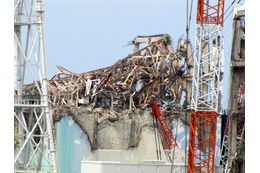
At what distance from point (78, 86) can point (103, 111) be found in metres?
5.21

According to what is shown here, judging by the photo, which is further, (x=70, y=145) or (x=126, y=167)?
(x=70, y=145)

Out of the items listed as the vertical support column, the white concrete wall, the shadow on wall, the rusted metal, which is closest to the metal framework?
the rusted metal

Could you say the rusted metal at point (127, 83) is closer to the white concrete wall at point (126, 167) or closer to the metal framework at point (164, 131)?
the metal framework at point (164, 131)

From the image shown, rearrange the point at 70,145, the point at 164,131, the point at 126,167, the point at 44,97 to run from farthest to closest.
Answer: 1. the point at 164,131
2. the point at 70,145
3. the point at 126,167
4. the point at 44,97

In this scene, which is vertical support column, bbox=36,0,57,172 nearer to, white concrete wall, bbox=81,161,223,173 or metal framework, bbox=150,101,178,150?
white concrete wall, bbox=81,161,223,173

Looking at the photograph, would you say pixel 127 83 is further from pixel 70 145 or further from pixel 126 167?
pixel 126 167

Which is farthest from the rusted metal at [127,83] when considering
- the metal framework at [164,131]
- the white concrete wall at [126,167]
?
the white concrete wall at [126,167]

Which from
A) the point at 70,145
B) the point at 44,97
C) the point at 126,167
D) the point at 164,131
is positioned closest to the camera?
the point at 44,97

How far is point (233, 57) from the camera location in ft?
254

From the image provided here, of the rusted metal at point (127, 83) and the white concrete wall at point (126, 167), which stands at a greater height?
the rusted metal at point (127, 83)

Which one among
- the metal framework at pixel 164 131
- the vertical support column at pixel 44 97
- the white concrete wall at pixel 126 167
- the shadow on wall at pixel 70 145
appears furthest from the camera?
the metal framework at pixel 164 131

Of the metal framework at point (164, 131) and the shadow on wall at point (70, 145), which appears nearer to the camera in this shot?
the shadow on wall at point (70, 145)

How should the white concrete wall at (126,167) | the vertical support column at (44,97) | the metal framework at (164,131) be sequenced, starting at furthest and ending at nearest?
the metal framework at (164,131) < the white concrete wall at (126,167) < the vertical support column at (44,97)

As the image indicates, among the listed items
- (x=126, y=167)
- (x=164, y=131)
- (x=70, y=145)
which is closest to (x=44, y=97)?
(x=126, y=167)
